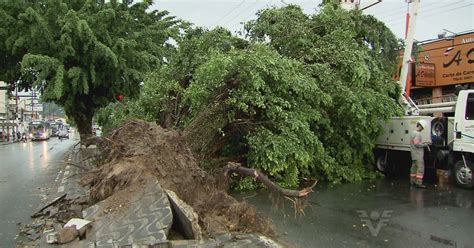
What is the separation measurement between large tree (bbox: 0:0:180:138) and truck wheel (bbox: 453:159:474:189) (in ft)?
41.7

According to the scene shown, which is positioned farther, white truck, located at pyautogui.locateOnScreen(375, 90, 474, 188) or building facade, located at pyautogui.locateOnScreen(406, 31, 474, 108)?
building facade, located at pyautogui.locateOnScreen(406, 31, 474, 108)

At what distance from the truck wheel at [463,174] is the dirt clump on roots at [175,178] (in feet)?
22.7

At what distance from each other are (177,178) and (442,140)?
8.32 metres

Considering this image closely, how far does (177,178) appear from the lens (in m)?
7.65

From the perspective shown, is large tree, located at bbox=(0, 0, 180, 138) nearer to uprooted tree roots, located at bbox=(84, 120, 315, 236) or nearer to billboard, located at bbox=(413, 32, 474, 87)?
uprooted tree roots, located at bbox=(84, 120, 315, 236)

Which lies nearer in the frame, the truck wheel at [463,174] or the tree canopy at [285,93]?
the tree canopy at [285,93]

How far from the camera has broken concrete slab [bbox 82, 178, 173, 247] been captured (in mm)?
6145

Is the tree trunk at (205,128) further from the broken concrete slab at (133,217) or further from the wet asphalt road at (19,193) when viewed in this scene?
the wet asphalt road at (19,193)

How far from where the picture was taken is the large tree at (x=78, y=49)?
1847 centimetres

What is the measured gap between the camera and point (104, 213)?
6820 millimetres

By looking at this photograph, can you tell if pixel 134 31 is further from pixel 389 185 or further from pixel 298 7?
pixel 389 185

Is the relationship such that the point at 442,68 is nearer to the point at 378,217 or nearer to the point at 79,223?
the point at 378,217

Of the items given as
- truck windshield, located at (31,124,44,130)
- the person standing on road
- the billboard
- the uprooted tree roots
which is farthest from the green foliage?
truck windshield, located at (31,124,44,130)

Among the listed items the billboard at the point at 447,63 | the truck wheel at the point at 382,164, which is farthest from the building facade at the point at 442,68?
the truck wheel at the point at 382,164
